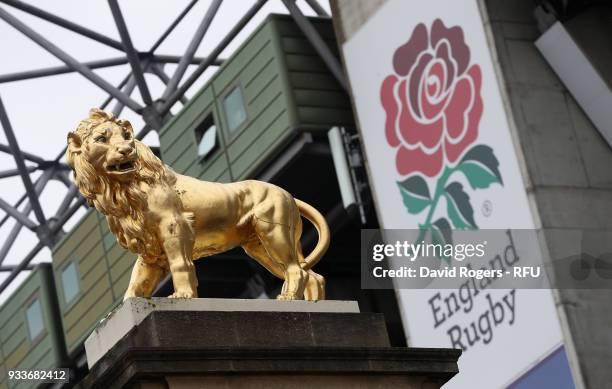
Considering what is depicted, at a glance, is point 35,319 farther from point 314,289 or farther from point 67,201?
point 314,289

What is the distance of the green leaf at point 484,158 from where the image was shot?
1432 inches

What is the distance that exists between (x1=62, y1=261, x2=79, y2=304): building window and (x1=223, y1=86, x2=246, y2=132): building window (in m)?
10.5

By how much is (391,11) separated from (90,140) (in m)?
21.8

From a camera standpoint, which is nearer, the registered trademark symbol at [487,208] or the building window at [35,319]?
the registered trademark symbol at [487,208]

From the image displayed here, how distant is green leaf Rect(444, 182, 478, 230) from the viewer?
3716 centimetres

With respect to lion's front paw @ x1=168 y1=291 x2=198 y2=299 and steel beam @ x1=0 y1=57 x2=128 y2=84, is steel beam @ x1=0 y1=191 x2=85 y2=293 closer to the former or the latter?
steel beam @ x1=0 y1=57 x2=128 y2=84

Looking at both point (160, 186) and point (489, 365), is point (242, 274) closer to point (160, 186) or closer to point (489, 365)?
Answer: point (489, 365)

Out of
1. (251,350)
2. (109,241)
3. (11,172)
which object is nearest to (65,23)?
(109,241)

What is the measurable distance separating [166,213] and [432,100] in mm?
20267

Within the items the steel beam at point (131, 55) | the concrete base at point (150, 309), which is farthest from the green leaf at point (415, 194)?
the concrete base at point (150, 309)

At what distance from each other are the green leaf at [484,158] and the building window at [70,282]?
68.7 feet

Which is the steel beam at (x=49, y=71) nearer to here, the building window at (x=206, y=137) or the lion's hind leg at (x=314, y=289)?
the building window at (x=206, y=137)

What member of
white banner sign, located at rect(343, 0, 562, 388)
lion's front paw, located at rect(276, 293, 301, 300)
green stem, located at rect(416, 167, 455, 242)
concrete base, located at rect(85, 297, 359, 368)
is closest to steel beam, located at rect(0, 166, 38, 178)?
white banner sign, located at rect(343, 0, 562, 388)

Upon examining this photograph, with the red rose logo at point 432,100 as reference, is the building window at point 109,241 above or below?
above
